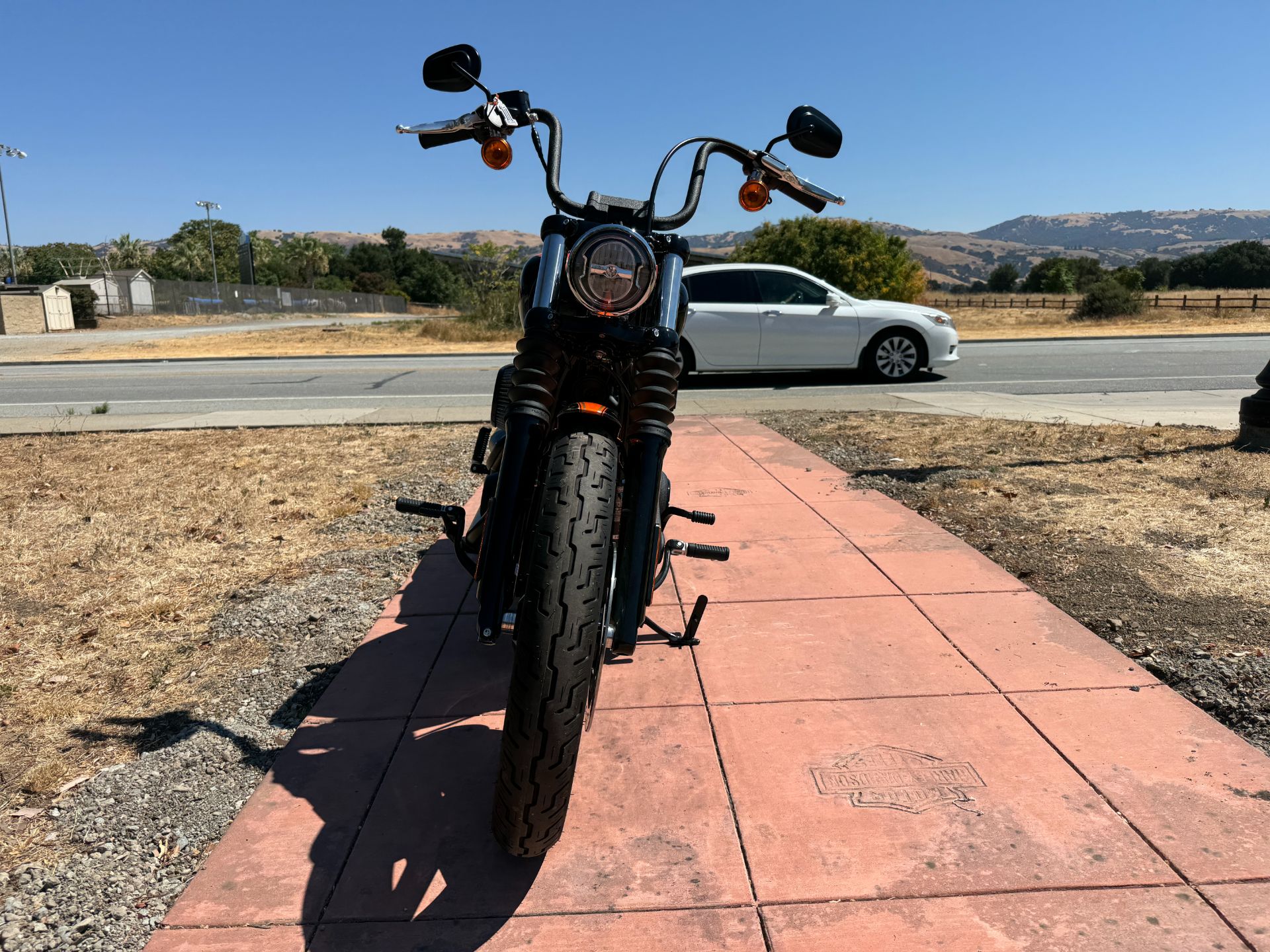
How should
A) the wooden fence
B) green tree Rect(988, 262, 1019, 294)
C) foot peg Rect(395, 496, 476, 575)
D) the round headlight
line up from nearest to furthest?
the round headlight, foot peg Rect(395, 496, 476, 575), the wooden fence, green tree Rect(988, 262, 1019, 294)

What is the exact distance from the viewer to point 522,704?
6.79ft

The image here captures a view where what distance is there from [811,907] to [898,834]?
39 cm

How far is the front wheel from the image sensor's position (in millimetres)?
2070

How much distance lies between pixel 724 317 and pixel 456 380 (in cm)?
481

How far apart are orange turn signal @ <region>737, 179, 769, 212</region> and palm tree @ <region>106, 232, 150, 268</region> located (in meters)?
105

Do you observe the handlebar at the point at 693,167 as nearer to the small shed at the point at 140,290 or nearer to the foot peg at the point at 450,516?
the foot peg at the point at 450,516

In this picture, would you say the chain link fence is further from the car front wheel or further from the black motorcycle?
the black motorcycle

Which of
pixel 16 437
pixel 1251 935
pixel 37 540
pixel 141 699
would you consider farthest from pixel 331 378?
pixel 1251 935

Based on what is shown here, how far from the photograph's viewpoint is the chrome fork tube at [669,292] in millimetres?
2646

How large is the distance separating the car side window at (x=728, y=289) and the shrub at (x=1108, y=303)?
27.2 m

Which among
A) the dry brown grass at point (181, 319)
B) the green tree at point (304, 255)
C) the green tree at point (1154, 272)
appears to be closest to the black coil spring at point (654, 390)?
the dry brown grass at point (181, 319)

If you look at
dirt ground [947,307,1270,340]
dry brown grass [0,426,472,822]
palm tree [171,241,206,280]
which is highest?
palm tree [171,241,206,280]

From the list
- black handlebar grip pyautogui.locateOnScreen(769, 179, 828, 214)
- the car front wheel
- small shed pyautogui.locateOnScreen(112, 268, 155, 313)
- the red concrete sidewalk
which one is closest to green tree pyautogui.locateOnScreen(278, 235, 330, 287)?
small shed pyautogui.locateOnScreen(112, 268, 155, 313)

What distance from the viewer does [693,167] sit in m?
3.20
